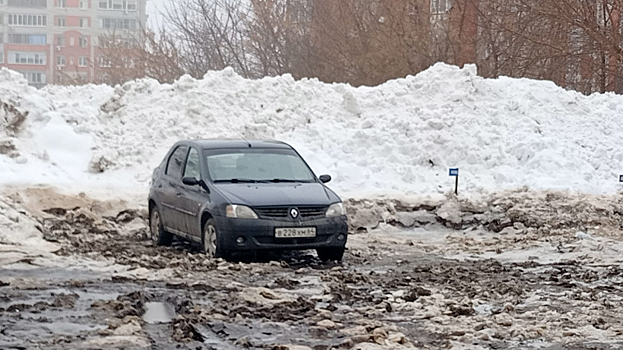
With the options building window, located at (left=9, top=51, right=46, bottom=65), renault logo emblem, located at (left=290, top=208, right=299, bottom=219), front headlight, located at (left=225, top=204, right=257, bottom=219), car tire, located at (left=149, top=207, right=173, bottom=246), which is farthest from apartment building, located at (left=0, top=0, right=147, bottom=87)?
renault logo emblem, located at (left=290, top=208, right=299, bottom=219)

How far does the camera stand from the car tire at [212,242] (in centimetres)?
1159

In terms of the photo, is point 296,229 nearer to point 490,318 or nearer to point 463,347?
point 490,318

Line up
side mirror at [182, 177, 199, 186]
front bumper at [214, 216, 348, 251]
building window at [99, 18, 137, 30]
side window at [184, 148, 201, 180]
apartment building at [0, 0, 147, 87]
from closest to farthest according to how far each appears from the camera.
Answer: front bumper at [214, 216, 348, 251] < side mirror at [182, 177, 199, 186] < side window at [184, 148, 201, 180] < apartment building at [0, 0, 147, 87] < building window at [99, 18, 137, 30]

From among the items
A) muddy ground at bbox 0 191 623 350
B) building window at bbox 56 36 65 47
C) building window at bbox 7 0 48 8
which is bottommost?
muddy ground at bbox 0 191 623 350

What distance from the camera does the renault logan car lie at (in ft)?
38.0

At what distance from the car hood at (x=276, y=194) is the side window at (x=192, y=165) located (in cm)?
74

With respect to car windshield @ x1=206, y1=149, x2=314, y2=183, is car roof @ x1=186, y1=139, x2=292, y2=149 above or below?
above

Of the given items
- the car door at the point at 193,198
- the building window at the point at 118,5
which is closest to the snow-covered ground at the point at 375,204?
the car door at the point at 193,198

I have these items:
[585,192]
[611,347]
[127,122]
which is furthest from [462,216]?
[611,347]

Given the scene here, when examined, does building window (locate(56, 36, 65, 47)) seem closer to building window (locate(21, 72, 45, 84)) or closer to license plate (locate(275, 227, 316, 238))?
building window (locate(21, 72, 45, 84))

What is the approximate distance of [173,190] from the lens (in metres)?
13.2

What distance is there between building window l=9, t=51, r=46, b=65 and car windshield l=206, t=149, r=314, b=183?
72.8 meters

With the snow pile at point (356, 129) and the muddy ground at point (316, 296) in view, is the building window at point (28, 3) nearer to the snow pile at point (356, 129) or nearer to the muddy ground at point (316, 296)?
the snow pile at point (356, 129)

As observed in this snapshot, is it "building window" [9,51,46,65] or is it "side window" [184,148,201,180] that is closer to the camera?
"side window" [184,148,201,180]
